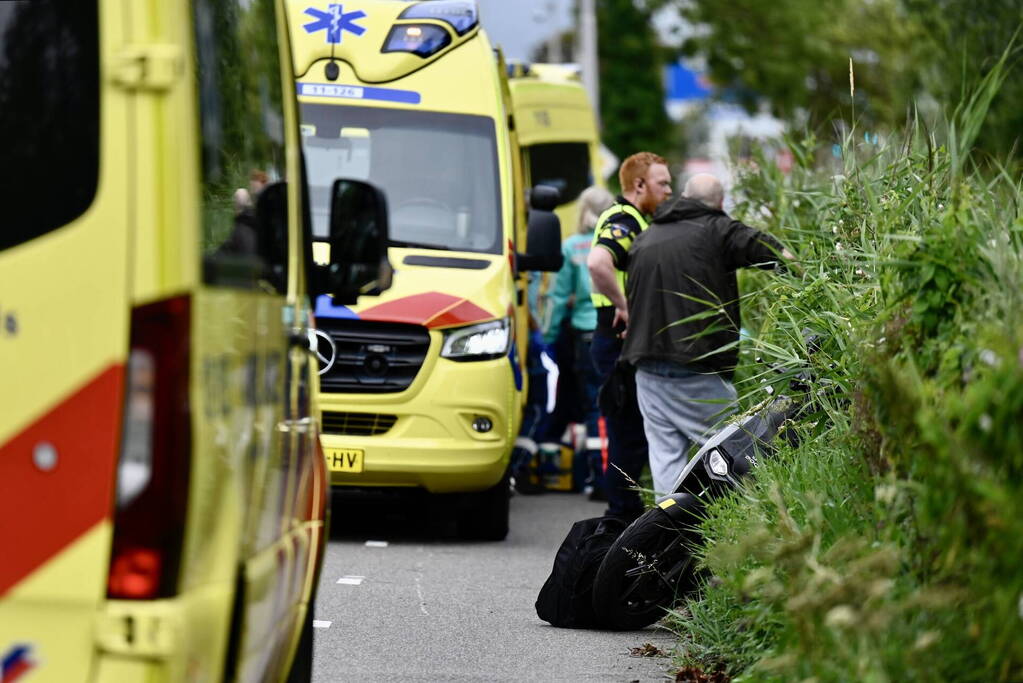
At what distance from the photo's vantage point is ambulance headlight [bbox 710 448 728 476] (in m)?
7.23

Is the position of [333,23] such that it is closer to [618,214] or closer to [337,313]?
[337,313]

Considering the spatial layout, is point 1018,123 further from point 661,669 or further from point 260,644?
point 260,644

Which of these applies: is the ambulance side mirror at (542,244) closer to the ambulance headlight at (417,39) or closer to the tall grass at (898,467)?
the ambulance headlight at (417,39)

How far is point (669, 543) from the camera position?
7.00 metres

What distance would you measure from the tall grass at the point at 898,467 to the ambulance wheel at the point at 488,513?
3154 mm

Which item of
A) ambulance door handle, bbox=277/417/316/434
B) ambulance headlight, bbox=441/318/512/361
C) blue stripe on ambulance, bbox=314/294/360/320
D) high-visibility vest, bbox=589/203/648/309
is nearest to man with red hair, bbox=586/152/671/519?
high-visibility vest, bbox=589/203/648/309

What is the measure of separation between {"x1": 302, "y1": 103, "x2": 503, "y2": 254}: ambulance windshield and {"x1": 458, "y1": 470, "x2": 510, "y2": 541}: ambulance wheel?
1.34 m

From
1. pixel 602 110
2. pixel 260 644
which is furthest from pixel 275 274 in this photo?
pixel 602 110

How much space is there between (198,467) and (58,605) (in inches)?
13.1

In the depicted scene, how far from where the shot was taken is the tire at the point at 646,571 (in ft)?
22.8

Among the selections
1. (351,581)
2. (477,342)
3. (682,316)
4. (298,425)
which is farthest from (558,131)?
(298,425)

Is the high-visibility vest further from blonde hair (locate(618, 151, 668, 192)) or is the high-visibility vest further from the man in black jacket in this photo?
the man in black jacket

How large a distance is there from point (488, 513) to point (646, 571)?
3.34m

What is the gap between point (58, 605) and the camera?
125 inches
